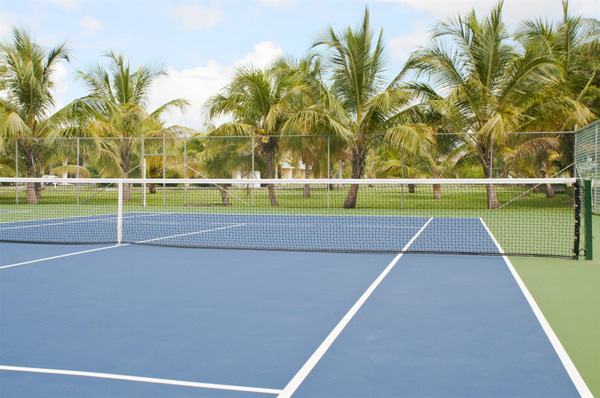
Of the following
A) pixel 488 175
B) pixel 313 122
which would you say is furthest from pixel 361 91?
pixel 488 175

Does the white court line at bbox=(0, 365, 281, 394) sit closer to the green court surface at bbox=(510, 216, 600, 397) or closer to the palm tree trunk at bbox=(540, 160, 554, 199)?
the green court surface at bbox=(510, 216, 600, 397)

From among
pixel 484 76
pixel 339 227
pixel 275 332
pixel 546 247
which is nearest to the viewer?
pixel 275 332

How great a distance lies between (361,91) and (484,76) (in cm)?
421

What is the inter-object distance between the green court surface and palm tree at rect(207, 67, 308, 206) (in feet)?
44.2

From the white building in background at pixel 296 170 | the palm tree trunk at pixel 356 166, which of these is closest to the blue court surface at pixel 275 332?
the palm tree trunk at pixel 356 166

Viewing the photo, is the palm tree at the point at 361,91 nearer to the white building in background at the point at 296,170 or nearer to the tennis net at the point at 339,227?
the tennis net at the point at 339,227

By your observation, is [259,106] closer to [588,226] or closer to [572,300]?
[588,226]

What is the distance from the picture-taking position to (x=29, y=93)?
68.5 ft

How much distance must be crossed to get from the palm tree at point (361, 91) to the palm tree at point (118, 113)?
729 cm

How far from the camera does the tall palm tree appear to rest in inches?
695

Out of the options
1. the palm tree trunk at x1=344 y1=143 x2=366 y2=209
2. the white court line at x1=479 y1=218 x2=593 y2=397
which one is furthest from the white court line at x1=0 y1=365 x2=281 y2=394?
the palm tree trunk at x1=344 y1=143 x2=366 y2=209

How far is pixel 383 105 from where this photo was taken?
57.8 ft

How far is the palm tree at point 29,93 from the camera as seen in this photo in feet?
67.8

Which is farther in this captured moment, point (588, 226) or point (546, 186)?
point (546, 186)
